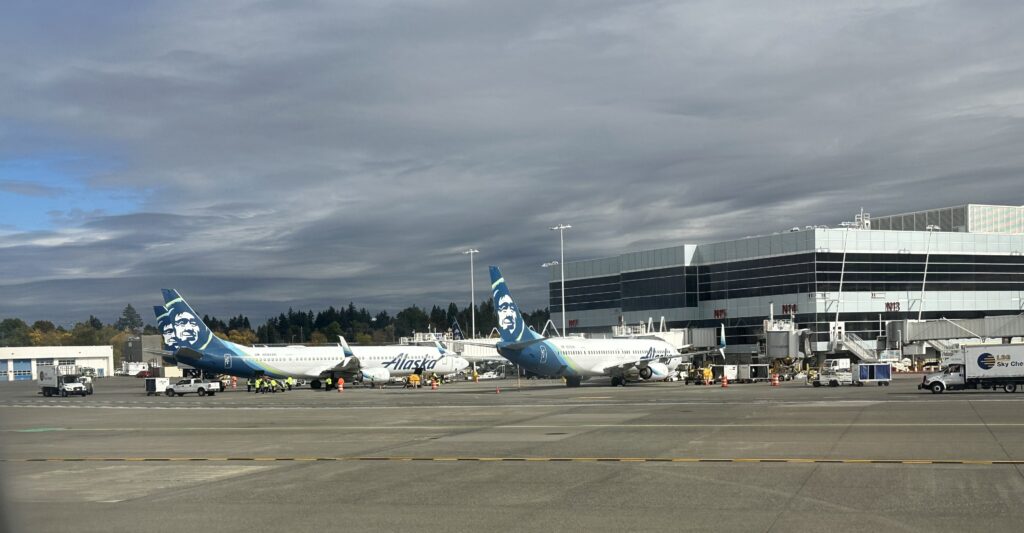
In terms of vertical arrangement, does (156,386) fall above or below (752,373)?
above

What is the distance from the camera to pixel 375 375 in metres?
86.1

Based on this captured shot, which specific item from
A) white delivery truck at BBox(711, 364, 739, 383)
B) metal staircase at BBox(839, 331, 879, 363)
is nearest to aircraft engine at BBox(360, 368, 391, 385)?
white delivery truck at BBox(711, 364, 739, 383)

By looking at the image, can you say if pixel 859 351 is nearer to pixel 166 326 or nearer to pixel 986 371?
pixel 986 371

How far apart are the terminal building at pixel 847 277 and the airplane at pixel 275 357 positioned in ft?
128

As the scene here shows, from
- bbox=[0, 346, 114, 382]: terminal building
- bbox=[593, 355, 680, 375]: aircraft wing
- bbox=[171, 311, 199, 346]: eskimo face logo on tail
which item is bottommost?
bbox=[0, 346, 114, 382]: terminal building

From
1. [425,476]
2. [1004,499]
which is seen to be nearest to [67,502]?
[425,476]

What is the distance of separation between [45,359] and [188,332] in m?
71.7

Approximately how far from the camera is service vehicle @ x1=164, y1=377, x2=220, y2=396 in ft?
250

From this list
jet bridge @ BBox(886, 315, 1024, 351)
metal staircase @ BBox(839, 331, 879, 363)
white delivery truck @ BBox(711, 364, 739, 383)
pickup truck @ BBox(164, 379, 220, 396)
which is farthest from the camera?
metal staircase @ BBox(839, 331, 879, 363)

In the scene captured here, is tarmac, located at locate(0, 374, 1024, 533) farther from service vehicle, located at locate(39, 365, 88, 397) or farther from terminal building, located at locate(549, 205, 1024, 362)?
terminal building, located at locate(549, 205, 1024, 362)

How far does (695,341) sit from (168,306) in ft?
209

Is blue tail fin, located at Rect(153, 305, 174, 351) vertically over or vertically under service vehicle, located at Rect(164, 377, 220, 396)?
over

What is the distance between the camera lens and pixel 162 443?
3281 centimetres

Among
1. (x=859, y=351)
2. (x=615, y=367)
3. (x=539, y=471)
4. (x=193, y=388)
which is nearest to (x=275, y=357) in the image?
(x=193, y=388)
